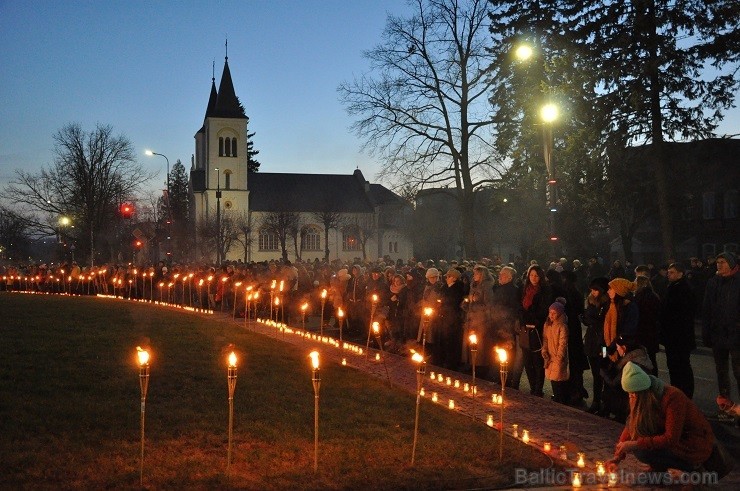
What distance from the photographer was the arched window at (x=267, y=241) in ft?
341

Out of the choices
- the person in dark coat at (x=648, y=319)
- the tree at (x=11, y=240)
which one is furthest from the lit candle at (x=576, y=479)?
the tree at (x=11, y=240)

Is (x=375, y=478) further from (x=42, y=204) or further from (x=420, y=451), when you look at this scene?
(x=42, y=204)

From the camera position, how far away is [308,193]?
374 ft

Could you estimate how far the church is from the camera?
9888cm

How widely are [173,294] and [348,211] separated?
7792 centimetres

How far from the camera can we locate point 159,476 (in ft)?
23.9

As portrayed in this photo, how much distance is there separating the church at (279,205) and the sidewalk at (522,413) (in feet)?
239

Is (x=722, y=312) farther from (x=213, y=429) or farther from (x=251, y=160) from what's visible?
(x=251, y=160)

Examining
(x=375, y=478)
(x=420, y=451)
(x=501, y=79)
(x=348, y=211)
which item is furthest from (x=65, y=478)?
(x=348, y=211)

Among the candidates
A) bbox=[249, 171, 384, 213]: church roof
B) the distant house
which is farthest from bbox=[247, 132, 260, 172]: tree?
the distant house

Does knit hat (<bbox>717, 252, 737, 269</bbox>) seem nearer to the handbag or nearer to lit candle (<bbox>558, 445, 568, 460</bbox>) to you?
lit candle (<bbox>558, 445, 568, 460</bbox>)

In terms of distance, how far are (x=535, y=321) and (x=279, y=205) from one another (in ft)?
318

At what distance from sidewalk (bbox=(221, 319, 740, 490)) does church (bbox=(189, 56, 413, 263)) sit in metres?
73.0

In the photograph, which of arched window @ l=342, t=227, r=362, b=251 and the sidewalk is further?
arched window @ l=342, t=227, r=362, b=251
